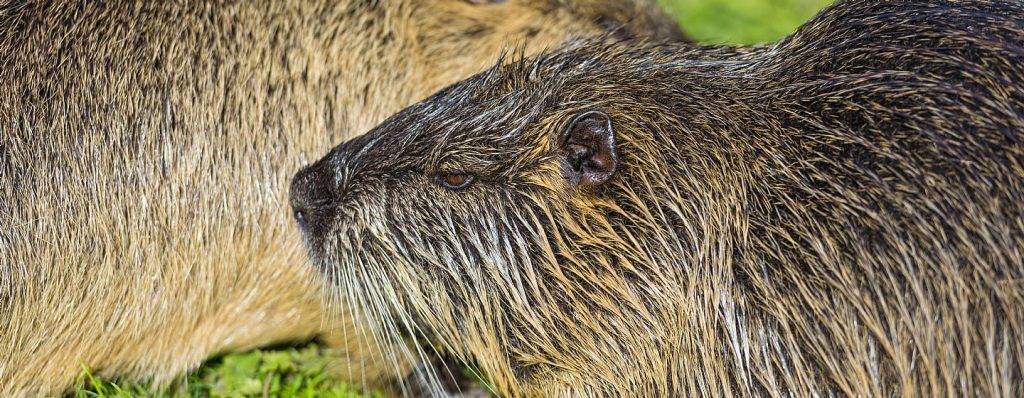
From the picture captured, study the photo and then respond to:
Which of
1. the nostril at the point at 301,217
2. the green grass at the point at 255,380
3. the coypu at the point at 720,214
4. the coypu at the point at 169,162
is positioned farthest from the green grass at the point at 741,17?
the nostril at the point at 301,217

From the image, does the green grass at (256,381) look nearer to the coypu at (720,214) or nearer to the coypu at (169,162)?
the coypu at (169,162)

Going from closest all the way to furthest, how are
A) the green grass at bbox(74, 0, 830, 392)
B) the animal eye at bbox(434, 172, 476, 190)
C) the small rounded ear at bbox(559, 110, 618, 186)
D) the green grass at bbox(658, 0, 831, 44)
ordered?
the small rounded ear at bbox(559, 110, 618, 186) < the animal eye at bbox(434, 172, 476, 190) < the green grass at bbox(74, 0, 830, 392) < the green grass at bbox(658, 0, 831, 44)

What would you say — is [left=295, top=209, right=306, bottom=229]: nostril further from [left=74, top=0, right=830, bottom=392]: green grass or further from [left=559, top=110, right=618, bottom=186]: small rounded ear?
[left=559, top=110, right=618, bottom=186]: small rounded ear

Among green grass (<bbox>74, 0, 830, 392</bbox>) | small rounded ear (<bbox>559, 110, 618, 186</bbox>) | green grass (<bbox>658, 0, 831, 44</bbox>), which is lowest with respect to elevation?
green grass (<bbox>74, 0, 830, 392</bbox>)

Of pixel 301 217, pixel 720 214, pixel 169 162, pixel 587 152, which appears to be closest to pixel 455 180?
pixel 587 152

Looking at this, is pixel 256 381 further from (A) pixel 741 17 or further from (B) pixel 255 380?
(A) pixel 741 17

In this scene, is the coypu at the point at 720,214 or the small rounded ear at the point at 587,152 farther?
the small rounded ear at the point at 587,152

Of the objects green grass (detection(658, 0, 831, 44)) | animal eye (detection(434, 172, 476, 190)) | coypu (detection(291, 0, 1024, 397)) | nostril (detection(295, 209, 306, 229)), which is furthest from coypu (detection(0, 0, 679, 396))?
green grass (detection(658, 0, 831, 44))
